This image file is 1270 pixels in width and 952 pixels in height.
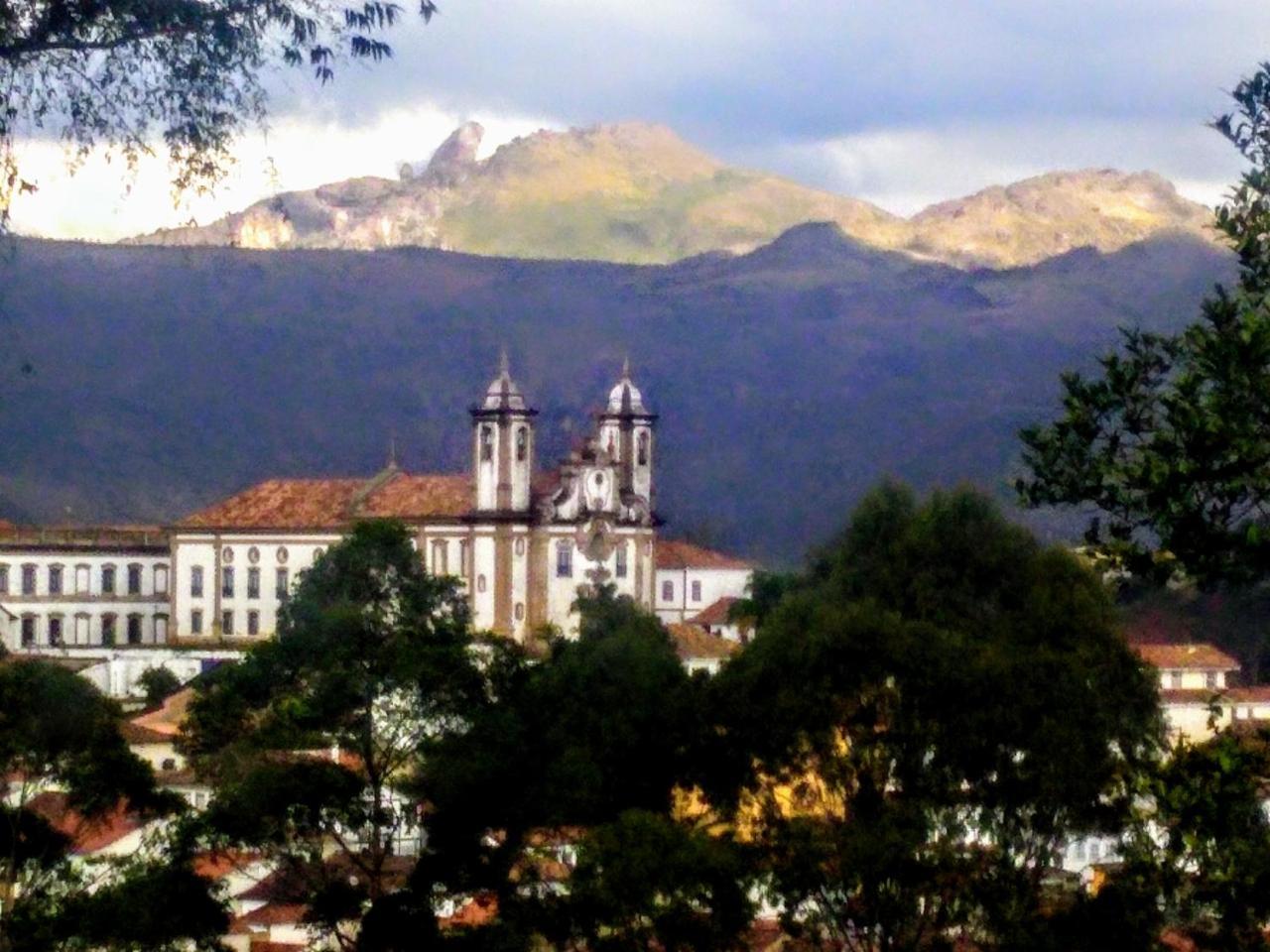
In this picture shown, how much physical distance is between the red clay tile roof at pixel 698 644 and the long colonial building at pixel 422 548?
7765mm

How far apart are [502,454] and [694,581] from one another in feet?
30.6

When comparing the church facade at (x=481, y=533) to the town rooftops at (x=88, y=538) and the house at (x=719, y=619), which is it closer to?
the house at (x=719, y=619)

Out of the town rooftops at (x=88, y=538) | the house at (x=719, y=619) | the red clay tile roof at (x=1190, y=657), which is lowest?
the house at (x=719, y=619)

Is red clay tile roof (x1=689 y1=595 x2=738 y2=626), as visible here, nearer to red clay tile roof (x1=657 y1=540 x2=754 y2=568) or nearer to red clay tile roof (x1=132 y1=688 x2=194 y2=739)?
red clay tile roof (x1=657 y1=540 x2=754 y2=568)

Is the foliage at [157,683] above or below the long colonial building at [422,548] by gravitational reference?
below

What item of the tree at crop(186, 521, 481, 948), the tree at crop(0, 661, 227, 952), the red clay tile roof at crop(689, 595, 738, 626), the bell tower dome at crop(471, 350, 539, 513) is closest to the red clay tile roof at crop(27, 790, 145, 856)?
the tree at crop(0, 661, 227, 952)

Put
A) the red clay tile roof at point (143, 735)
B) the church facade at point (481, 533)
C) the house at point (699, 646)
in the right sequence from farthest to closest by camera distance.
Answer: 1. the church facade at point (481, 533)
2. the house at point (699, 646)
3. the red clay tile roof at point (143, 735)

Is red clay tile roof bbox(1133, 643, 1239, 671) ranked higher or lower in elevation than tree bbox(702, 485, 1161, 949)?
lower

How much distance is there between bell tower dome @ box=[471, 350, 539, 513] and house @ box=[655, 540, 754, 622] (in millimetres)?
7187

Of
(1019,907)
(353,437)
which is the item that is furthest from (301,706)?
(353,437)

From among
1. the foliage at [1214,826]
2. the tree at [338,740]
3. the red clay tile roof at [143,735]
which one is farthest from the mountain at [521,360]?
the foliage at [1214,826]

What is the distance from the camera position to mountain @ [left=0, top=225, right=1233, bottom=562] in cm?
10762

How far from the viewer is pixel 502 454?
94625 mm

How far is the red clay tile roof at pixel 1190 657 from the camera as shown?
70812mm
